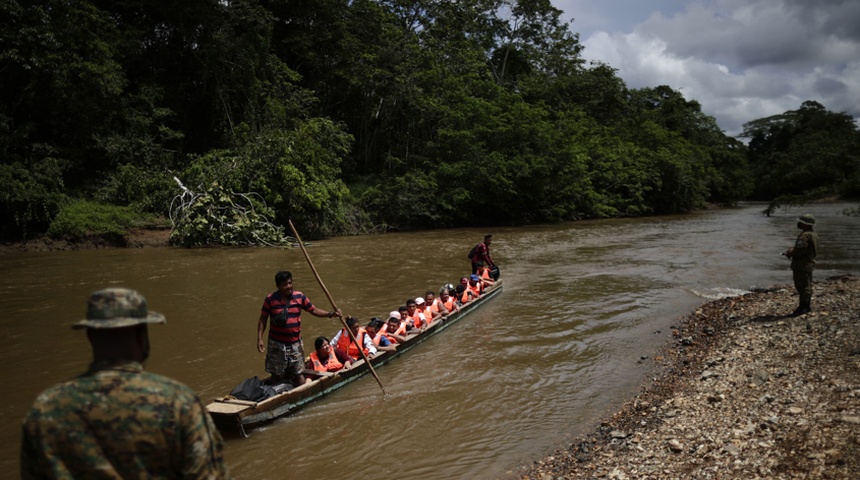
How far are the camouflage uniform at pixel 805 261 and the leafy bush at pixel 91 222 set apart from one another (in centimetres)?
2268

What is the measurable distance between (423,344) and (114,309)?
28.6 feet

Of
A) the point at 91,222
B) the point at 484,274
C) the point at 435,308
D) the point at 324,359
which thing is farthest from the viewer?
the point at 91,222

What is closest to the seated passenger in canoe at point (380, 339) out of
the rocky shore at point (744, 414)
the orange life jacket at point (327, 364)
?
the orange life jacket at point (327, 364)

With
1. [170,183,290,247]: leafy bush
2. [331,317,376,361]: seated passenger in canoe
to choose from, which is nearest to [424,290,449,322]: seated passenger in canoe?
[331,317,376,361]: seated passenger in canoe

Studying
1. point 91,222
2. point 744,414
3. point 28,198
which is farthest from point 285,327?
point 91,222

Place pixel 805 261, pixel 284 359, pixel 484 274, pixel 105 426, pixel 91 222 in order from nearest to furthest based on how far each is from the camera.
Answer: pixel 105 426, pixel 284 359, pixel 805 261, pixel 484 274, pixel 91 222

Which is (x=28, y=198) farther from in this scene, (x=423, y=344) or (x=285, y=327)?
(x=285, y=327)

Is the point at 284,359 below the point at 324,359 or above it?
above

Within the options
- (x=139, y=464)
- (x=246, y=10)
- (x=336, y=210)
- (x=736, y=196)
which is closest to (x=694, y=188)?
(x=736, y=196)

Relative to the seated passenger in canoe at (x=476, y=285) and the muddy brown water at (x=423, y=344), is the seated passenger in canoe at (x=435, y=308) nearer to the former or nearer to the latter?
the muddy brown water at (x=423, y=344)

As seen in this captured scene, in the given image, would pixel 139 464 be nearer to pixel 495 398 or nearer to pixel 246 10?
pixel 495 398

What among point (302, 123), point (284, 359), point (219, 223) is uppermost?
point (302, 123)

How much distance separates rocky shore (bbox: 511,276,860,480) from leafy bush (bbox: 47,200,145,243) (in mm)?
21323

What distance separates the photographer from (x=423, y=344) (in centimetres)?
1062
